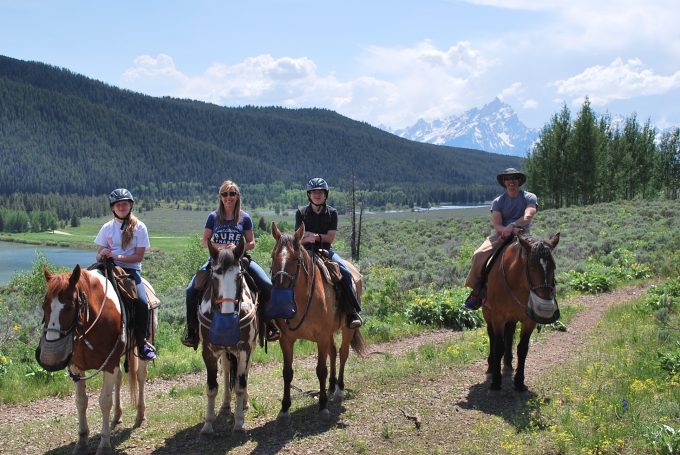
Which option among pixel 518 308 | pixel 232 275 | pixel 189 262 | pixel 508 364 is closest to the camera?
pixel 232 275

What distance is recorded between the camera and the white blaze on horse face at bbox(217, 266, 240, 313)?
6.15 metres

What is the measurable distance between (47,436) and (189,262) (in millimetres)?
43405

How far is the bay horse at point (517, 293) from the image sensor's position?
24.4 ft

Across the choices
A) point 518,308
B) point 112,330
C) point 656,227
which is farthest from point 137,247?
point 656,227

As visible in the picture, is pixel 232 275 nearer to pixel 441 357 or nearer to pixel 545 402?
pixel 545 402

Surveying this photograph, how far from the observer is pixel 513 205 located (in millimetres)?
8719

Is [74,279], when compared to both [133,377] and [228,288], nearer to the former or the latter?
[228,288]

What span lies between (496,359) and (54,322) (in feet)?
19.2

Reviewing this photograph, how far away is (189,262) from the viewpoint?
1948 inches

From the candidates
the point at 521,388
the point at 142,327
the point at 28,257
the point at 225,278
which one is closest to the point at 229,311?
the point at 225,278

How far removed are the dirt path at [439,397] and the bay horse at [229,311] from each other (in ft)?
1.86

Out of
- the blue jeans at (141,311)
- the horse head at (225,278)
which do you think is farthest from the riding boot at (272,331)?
the blue jeans at (141,311)

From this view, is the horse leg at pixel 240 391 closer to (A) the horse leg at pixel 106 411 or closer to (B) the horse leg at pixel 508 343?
(A) the horse leg at pixel 106 411

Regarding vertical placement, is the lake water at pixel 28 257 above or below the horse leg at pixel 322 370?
below
